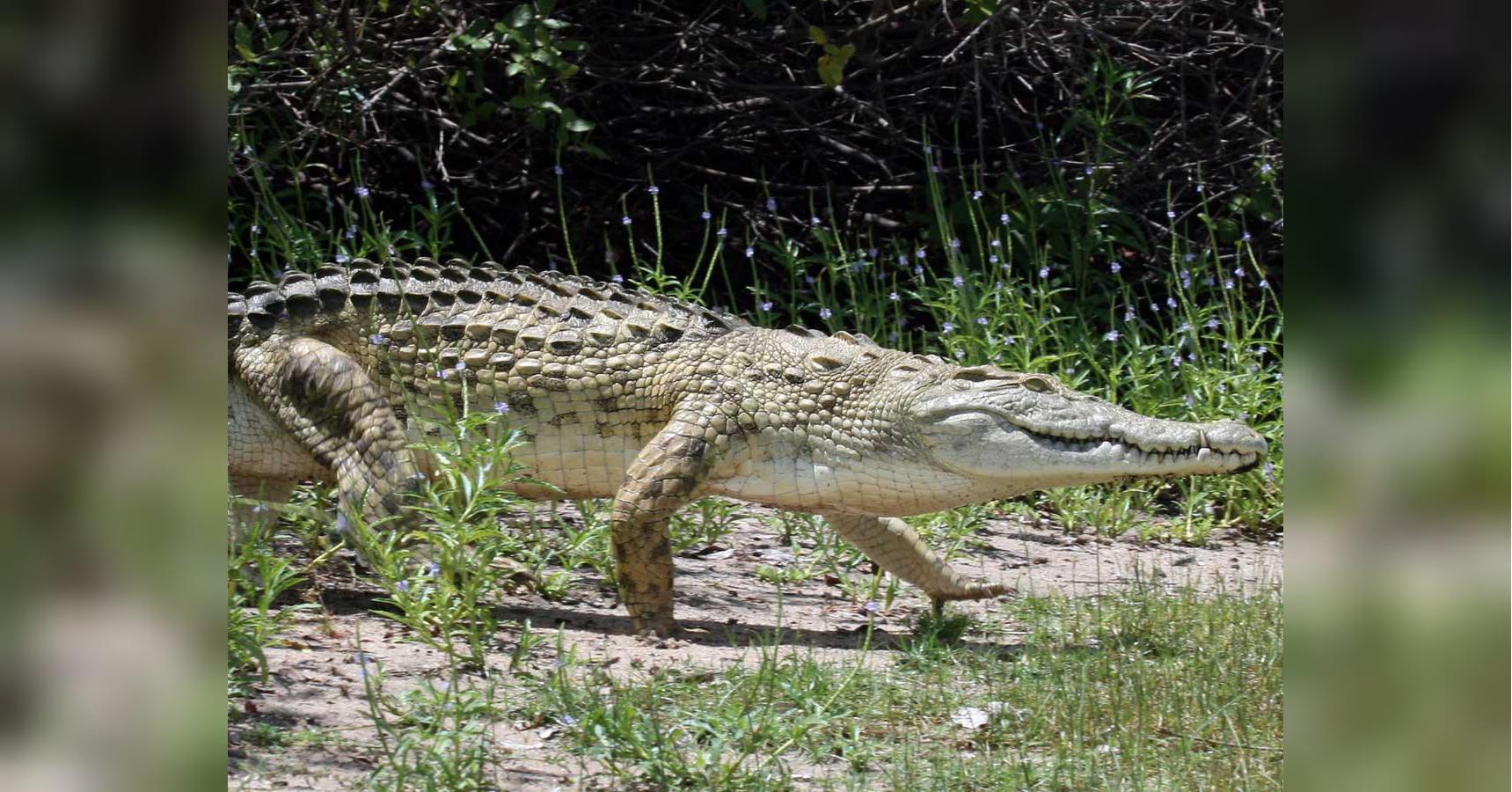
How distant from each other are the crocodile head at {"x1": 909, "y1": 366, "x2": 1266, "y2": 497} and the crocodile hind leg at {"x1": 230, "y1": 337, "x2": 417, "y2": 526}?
59.3 inches

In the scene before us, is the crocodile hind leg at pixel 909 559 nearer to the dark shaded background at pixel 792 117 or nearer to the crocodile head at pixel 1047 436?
the crocodile head at pixel 1047 436

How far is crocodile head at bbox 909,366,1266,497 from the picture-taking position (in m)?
3.83

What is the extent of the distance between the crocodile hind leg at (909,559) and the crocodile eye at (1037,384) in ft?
2.14

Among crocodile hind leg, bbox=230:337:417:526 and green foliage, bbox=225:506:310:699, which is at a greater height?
crocodile hind leg, bbox=230:337:417:526

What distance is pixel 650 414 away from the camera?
4336 millimetres

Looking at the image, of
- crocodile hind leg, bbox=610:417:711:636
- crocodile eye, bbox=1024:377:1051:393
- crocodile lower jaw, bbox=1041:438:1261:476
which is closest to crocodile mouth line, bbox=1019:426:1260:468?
crocodile lower jaw, bbox=1041:438:1261:476

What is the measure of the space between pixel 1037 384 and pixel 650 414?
1118 mm

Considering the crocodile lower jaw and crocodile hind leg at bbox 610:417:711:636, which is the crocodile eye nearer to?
the crocodile lower jaw

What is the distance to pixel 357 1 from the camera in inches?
283

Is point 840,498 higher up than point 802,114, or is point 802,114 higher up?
point 802,114

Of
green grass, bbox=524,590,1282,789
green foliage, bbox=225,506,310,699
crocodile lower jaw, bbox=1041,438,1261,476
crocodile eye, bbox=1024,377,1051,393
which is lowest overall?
green grass, bbox=524,590,1282,789
